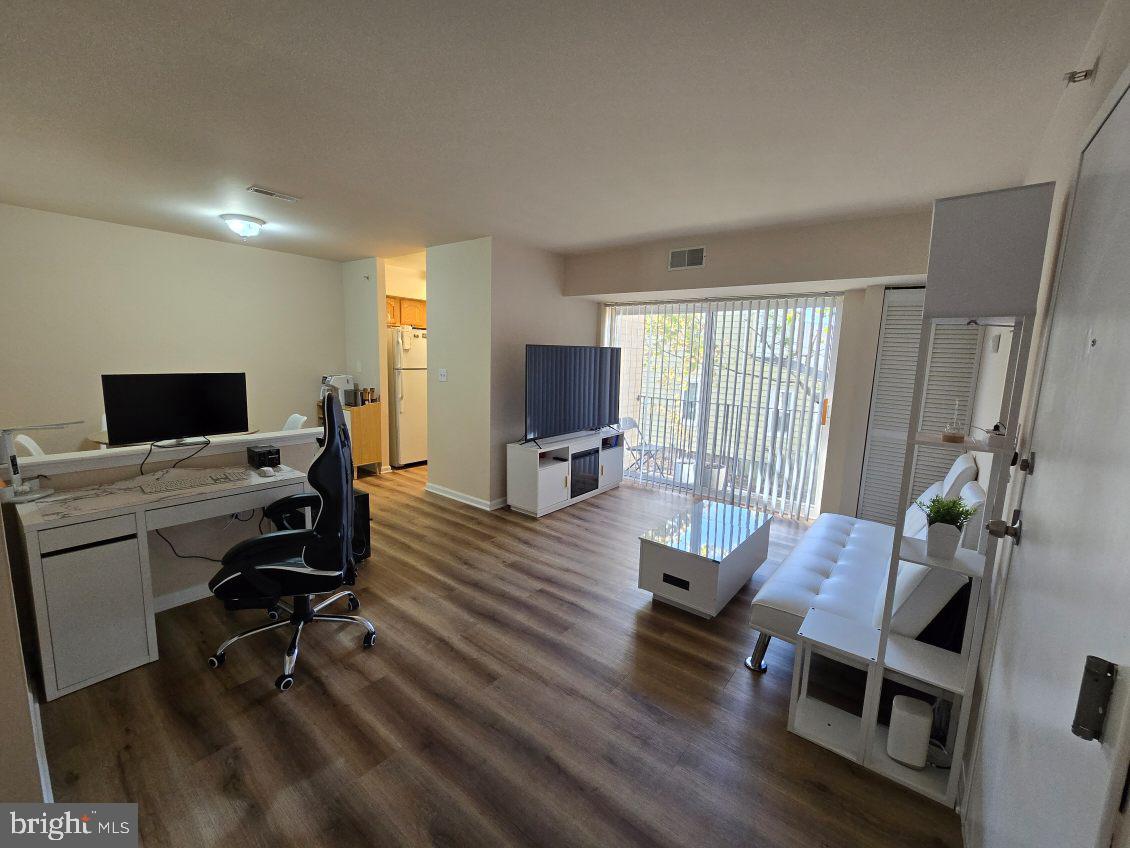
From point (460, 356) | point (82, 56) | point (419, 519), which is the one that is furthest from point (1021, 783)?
point (460, 356)

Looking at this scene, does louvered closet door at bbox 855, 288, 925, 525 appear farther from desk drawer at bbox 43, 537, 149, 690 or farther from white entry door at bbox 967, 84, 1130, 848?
desk drawer at bbox 43, 537, 149, 690

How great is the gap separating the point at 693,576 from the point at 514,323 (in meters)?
2.94

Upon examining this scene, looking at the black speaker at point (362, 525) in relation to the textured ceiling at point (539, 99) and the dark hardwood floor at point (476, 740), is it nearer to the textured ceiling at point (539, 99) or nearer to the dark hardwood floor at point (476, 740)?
the dark hardwood floor at point (476, 740)

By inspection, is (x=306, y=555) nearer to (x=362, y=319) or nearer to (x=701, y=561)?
(x=701, y=561)

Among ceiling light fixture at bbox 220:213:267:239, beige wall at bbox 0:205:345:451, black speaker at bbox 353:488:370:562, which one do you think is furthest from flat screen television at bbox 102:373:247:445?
beige wall at bbox 0:205:345:451

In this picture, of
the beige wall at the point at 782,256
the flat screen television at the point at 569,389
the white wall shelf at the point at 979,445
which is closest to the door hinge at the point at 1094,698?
the white wall shelf at the point at 979,445

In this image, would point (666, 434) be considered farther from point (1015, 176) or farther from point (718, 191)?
point (1015, 176)

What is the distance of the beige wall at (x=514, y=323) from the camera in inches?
174

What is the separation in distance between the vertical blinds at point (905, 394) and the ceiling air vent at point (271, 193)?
4627mm

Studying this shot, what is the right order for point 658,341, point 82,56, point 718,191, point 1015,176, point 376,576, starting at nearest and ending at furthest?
1. point 82,56
2. point 1015,176
3. point 718,191
4. point 376,576
5. point 658,341

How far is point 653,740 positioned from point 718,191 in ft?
9.89

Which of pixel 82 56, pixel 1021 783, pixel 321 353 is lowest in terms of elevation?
pixel 1021 783

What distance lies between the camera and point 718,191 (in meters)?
2.92

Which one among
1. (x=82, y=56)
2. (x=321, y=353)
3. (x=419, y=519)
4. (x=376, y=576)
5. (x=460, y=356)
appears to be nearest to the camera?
(x=82, y=56)
